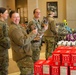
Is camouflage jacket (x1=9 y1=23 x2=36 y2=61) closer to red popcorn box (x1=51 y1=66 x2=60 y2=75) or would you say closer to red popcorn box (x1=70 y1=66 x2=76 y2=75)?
red popcorn box (x1=51 y1=66 x2=60 y2=75)

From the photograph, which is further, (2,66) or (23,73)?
(2,66)

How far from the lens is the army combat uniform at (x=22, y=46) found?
2.94 m

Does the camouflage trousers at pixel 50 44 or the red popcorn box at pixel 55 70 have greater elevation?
the red popcorn box at pixel 55 70

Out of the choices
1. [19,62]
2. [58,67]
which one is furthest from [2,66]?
[58,67]

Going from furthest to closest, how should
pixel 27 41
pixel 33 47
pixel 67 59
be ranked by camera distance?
pixel 33 47, pixel 27 41, pixel 67 59

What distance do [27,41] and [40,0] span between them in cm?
896

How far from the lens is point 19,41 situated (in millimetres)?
Answer: 2930

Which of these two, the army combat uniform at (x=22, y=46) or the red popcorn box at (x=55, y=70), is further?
the army combat uniform at (x=22, y=46)

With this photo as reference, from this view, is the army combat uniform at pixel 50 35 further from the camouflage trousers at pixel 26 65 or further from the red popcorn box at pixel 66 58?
the red popcorn box at pixel 66 58

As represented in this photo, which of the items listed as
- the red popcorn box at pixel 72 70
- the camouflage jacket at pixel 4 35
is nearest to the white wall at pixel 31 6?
the camouflage jacket at pixel 4 35

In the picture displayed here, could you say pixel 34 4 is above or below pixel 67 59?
above

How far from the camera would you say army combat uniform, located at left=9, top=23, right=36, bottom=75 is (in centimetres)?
294

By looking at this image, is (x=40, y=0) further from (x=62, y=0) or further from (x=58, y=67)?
(x=58, y=67)

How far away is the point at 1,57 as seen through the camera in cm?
374
